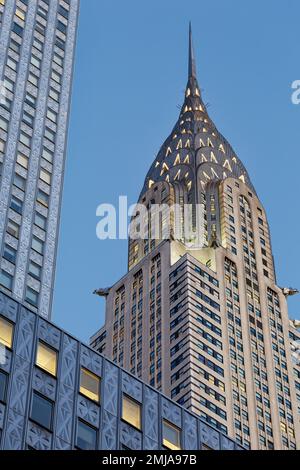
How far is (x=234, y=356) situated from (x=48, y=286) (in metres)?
80.1

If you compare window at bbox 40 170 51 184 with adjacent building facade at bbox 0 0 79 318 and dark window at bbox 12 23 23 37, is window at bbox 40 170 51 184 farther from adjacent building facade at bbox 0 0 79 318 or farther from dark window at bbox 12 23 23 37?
dark window at bbox 12 23 23 37

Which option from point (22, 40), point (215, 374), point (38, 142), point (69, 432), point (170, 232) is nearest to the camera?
point (69, 432)

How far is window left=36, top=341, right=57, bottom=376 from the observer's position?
58.1 metres

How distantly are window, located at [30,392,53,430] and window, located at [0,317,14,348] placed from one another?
3157 mm

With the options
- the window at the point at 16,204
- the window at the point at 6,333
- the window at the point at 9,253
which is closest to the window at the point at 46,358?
the window at the point at 6,333

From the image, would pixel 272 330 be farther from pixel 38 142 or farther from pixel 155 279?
pixel 38 142

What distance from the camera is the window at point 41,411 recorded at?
5562cm

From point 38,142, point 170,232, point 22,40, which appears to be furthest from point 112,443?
point 170,232

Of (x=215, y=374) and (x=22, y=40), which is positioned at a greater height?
(x=22, y=40)

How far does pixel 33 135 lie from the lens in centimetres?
11188

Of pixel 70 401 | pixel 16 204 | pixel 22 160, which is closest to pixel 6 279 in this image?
pixel 16 204

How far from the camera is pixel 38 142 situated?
367 feet

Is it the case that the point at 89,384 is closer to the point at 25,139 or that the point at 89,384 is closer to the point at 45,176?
the point at 45,176

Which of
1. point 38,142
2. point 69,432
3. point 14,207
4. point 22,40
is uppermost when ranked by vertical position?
point 22,40
